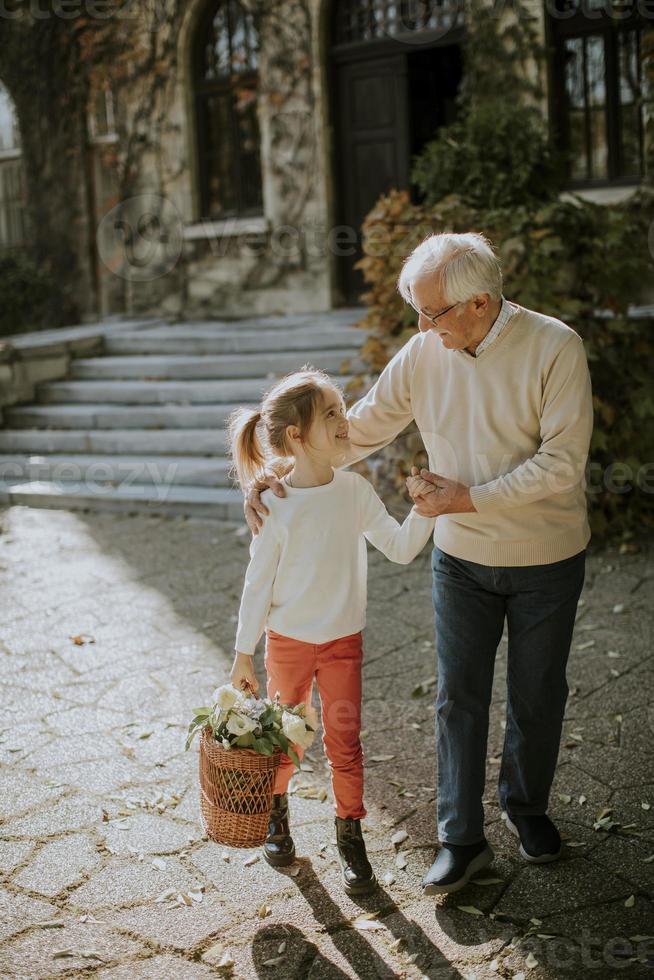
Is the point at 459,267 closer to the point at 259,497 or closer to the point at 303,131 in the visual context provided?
the point at 259,497

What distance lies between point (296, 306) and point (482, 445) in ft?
29.7

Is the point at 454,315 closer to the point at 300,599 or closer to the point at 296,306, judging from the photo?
the point at 300,599

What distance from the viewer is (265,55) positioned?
37.0ft

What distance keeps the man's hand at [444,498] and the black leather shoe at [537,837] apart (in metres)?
1.03

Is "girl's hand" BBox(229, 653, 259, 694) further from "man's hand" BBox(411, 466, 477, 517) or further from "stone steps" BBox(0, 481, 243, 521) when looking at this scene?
"stone steps" BBox(0, 481, 243, 521)

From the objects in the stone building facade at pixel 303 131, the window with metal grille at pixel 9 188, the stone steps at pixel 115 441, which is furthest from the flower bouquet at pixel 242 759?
the window with metal grille at pixel 9 188

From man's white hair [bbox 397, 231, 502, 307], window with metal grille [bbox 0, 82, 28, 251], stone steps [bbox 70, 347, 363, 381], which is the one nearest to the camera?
man's white hair [bbox 397, 231, 502, 307]

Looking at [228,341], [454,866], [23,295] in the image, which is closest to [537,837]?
[454,866]

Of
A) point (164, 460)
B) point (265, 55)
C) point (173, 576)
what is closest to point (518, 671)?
point (173, 576)

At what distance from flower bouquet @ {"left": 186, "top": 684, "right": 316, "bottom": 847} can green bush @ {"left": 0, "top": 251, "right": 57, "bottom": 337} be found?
453 inches

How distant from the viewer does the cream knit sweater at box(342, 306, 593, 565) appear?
9.05ft

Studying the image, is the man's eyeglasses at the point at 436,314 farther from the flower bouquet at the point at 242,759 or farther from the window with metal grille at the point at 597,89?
the window with metal grille at the point at 597,89

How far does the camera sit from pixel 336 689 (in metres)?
3.06

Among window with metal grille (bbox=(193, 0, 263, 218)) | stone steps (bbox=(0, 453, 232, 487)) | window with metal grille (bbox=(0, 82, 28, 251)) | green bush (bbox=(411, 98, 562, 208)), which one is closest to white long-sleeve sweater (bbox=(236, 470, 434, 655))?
stone steps (bbox=(0, 453, 232, 487))
